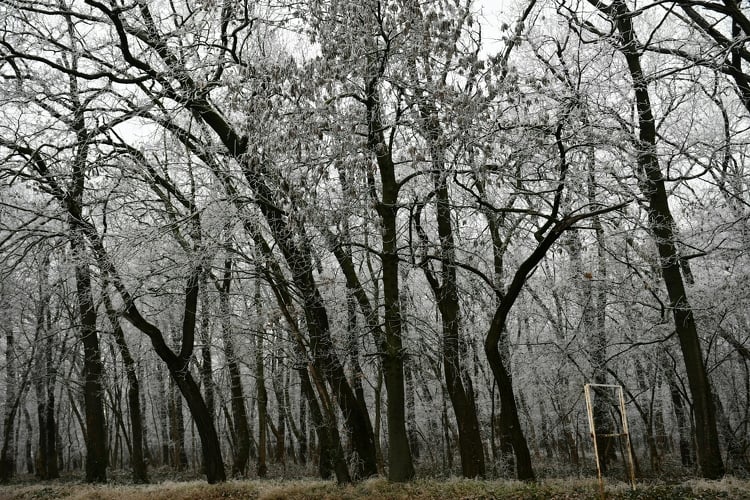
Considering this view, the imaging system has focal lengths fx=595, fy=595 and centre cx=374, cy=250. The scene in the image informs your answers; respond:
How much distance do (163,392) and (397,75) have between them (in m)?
26.2

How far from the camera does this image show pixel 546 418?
25938mm

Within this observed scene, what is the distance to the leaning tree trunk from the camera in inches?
408

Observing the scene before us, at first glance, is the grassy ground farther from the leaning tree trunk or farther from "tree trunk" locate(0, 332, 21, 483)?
"tree trunk" locate(0, 332, 21, 483)

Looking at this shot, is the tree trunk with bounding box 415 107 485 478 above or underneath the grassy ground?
above

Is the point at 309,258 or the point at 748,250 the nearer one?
the point at 748,250

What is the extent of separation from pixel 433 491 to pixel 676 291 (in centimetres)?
579

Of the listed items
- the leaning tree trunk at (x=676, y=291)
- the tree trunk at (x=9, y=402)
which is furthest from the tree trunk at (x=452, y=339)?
the tree trunk at (x=9, y=402)

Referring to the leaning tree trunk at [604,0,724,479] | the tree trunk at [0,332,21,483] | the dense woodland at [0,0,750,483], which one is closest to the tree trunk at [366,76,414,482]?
the dense woodland at [0,0,750,483]

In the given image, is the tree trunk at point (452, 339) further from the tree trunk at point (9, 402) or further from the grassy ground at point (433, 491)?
the tree trunk at point (9, 402)

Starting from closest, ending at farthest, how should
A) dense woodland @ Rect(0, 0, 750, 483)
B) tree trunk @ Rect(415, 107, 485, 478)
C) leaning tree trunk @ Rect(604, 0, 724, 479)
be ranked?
dense woodland @ Rect(0, 0, 750, 483), leaning tree trunk @ Rect(604, 0, 724, 479), tree trunk @ Rect(415, 107, 485, 478)

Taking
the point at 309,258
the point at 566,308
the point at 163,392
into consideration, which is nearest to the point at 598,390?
the point at 566,308

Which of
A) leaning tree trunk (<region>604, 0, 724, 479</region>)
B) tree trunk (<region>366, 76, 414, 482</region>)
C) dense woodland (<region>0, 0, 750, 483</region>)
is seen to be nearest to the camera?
dense woodland (<region>0, 0, 750, 483</region>)

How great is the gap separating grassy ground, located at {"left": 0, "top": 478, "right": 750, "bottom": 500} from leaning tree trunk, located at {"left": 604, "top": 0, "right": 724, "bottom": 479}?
3.16 ft

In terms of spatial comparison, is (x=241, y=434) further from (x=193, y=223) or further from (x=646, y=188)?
(x=646, y=188)
